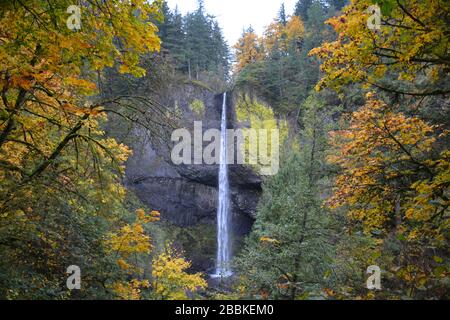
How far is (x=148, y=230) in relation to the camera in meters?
14.0

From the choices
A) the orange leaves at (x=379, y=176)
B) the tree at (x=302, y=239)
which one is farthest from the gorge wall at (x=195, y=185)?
the orange leaves at (x=379, y=176)

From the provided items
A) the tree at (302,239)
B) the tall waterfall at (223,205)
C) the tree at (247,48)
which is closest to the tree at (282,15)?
the tree at (247,48)

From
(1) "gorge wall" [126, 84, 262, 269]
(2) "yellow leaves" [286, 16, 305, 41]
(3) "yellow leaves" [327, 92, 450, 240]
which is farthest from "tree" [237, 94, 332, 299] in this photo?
(2) "yellow leaves" [286, 16, 305, 41]

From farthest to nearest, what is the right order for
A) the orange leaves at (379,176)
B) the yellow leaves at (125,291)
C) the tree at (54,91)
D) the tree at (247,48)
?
the tree at (247,48) < the yellow leaves at (125,291) < the orange leaves at (379,176) < the tree at (54,91)

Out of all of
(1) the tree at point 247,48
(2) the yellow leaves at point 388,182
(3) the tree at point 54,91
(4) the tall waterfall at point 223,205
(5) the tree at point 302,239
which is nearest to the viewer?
(3) the tree at point 54,91

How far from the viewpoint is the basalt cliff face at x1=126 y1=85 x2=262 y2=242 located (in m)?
27.1

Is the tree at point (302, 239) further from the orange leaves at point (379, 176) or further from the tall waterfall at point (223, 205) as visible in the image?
the tall waterfall at point (223, 205)

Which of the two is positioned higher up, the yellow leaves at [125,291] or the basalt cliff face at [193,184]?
the basalt cliff face at [193,184]

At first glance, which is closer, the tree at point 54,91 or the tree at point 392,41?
the tree at point 54,91

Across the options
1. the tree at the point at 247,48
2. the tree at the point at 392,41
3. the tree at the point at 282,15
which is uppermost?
the tree at the point at 282,15

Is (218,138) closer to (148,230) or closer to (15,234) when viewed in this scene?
(148,230)

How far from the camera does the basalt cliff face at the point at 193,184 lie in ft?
88.8

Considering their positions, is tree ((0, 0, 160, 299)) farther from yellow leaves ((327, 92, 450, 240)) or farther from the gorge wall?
the gorge wall
